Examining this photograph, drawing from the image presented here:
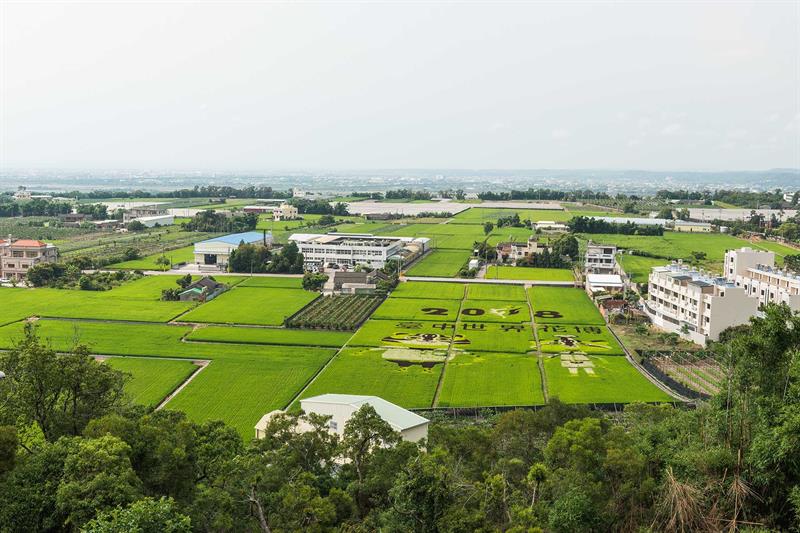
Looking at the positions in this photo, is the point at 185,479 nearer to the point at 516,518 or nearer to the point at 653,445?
the point at 516,518

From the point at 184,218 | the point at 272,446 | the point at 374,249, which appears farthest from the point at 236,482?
the point at 184,218

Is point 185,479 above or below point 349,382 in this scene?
above

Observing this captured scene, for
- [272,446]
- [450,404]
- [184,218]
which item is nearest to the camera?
[272,446]

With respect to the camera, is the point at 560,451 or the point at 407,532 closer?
the point at 407,532

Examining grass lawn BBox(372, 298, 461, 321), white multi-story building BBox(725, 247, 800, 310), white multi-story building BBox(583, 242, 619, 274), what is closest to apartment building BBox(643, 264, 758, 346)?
white multi-story building BBox(725, 247, 800, 310)

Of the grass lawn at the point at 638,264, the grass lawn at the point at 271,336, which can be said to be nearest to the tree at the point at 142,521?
the grass lawn at the point at 271,336

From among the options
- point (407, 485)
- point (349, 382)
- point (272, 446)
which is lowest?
point (349, 382)

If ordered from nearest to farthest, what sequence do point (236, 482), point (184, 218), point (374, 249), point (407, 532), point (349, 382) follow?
point (407, 532) < point (236, 482) < point (349, 382) < point (374, 249) < point (184, 218)

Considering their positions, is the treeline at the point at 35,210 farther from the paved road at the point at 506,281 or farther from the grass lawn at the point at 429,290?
the grass lawn at the point at 429,290
